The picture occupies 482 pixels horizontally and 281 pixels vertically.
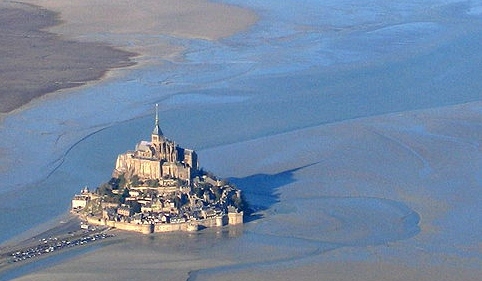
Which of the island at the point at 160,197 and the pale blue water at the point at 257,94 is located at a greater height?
the pale blue water at the point at 257,94

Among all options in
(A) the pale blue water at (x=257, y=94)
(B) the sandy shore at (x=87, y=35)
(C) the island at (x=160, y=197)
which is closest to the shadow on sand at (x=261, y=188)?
(C) the island at (x=160, y=197)

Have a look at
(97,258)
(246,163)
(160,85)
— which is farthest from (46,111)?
(97,258)

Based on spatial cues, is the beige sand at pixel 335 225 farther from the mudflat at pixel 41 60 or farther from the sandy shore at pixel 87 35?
the sandy shore at pixel 87 35

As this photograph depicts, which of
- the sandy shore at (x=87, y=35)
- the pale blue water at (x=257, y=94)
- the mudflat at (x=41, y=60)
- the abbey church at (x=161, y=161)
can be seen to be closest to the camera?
the abbey church at (x=161, y=161)

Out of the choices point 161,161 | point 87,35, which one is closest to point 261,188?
point 161,161

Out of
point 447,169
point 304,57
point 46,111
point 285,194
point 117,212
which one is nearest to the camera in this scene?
point 117,212

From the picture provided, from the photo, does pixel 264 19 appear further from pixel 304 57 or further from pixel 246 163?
pixel 246 163

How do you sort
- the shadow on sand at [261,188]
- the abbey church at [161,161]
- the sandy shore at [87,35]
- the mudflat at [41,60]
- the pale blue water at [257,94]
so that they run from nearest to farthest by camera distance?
1. the abbey church at [161,161]
2. the shadow on sand at [261,188]
3. the pale blue water at [257,94]
4. the mudflat at [41,60]
5. the sandy shore at [87,35]
